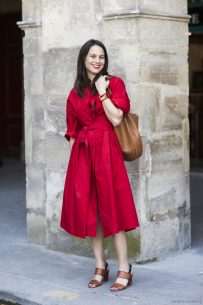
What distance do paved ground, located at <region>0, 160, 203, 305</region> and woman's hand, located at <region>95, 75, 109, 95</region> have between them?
5.20 ft

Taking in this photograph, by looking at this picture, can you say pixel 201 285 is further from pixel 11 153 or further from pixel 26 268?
pixel 11 153

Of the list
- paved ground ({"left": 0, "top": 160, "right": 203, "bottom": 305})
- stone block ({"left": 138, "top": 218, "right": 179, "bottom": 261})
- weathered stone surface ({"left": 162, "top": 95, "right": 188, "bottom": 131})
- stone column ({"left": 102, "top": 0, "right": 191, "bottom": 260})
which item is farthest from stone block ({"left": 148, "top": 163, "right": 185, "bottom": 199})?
paved ground ({"left": 0, "top": 160, "right": 203, "bottom": 305})

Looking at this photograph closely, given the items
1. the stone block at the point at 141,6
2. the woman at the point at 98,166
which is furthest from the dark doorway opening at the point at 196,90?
the woman at the point at 98,166

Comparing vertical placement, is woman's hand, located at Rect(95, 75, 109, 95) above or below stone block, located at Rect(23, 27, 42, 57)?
below

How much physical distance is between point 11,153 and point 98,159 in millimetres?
10968

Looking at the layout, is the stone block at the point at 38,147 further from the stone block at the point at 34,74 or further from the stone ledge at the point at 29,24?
the stone ledge at the point at 29,24

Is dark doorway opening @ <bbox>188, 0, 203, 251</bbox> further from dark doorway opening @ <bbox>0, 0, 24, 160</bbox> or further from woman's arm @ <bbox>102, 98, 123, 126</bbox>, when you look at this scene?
woman's arm @ <bbox>102, 98, 123, 126</bbox>

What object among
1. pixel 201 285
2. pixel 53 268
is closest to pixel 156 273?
pixel 201 285

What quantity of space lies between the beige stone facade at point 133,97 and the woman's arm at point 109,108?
905 mm

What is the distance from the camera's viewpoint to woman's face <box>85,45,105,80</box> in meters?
5.65

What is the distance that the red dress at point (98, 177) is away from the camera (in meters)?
5.60

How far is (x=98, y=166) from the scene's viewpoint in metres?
5.63

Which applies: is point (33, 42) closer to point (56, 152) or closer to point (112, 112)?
point (56, 152)

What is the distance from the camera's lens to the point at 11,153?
16422 mm
